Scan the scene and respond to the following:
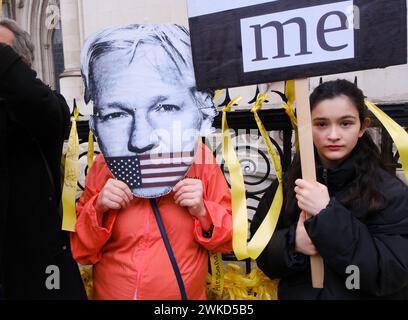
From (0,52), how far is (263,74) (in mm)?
970

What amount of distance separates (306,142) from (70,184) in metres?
1.03

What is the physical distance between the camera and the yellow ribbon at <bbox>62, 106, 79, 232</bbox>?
5.17ft

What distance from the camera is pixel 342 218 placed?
4.24 feet

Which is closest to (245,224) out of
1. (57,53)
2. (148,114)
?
(148,114)

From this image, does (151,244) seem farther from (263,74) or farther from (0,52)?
(0,52)

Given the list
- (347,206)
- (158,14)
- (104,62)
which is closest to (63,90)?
(158,14)

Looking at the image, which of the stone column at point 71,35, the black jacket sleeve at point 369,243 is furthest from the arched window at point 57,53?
the black jacket sleeve at point 369,243

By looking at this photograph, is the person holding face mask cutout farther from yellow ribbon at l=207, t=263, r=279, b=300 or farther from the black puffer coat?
yellow ribbon at l=207, t=263, r=279, b=300

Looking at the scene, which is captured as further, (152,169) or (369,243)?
(152,169)

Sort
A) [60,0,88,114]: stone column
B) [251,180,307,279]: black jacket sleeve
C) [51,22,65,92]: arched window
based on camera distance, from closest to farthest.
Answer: [251,180,307,279]: black jacket sleeve, [60,0,88,114]: stone column, [51,22,65,92]: arched window

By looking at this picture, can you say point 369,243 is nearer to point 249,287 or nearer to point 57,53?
point 249,287

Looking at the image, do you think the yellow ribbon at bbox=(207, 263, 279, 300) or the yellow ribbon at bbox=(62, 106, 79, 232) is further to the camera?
the yellow ribbon at bbox=(207, 263, 279, 300)

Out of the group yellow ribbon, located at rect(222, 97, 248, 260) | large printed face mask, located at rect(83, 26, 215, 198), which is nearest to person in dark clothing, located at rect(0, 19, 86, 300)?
large printed face mask, located at rect(83, 26, 215, 198)
